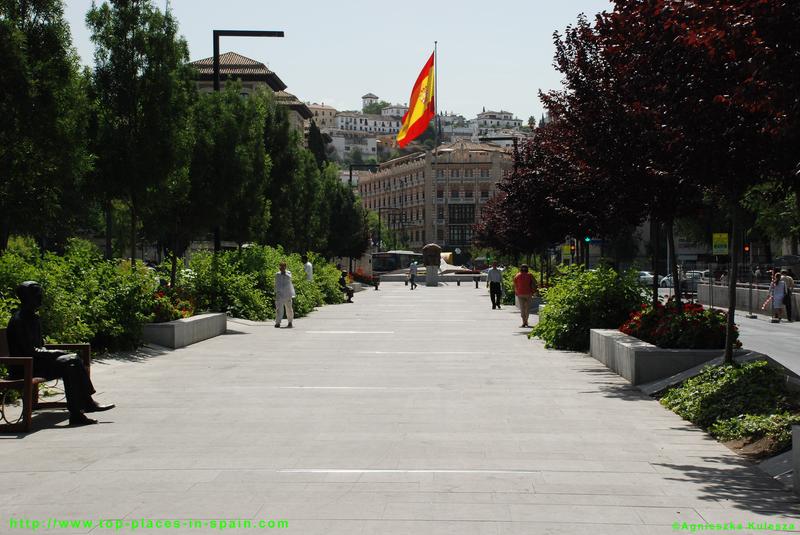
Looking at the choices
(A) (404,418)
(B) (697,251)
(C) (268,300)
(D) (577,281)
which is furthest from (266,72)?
(A) (404,418)

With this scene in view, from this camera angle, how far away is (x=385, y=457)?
27.4 ft

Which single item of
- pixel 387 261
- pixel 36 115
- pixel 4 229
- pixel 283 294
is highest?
pixel 36 115

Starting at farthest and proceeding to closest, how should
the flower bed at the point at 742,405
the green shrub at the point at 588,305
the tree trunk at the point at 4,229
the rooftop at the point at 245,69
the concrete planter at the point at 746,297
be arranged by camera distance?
the rooftop at the point at 245,69 < the concrete planter at the point at 746,297 < the green shrub at the point at 588,305 < the tree trunk at the point at 4,229 < the flower bed at the point at 742,405

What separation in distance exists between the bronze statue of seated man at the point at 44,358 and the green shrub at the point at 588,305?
35.5ft

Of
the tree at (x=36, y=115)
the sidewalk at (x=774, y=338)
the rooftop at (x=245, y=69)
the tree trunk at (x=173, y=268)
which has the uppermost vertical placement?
the rooftop at (x=245, y=69)

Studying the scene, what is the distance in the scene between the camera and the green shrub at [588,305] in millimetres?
18703

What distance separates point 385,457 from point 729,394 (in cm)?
419

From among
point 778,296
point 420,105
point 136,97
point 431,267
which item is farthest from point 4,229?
point 431,267

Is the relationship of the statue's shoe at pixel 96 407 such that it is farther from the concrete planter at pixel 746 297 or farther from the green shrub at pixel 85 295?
the concrete planter at pixel 746 297

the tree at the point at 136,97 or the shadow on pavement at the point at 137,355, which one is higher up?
the tree at the point at 136,97

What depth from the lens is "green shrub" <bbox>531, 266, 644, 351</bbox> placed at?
1870 centimetres

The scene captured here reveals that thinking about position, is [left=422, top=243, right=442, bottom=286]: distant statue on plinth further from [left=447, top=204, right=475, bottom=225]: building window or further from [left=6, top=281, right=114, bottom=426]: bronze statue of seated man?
[left=6, top=281, right=114, bottom=426]: bronze statue of seated man

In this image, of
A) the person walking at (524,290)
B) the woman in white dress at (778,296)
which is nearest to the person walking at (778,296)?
the woman in white dress at (778,296)

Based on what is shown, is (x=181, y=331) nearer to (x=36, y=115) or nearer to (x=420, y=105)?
(x=36, y=115)
